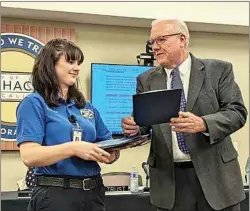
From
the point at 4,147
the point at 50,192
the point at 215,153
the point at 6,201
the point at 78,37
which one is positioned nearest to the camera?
the point at 50,192

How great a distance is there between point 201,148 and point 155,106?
32 cm

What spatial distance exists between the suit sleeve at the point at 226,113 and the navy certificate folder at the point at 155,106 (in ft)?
0.52

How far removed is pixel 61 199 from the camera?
167 cm

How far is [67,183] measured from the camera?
5.54 ft

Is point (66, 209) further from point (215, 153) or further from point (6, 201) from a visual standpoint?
point (6, 201)

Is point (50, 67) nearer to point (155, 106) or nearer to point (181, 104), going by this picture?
point (155, 106)

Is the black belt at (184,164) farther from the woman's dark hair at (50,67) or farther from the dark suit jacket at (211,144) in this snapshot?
the woman's dark hair at (50,67)

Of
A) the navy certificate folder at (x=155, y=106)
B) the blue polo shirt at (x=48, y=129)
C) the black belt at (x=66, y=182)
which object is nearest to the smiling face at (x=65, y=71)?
the blue polo shirt at (x=48, y=129)

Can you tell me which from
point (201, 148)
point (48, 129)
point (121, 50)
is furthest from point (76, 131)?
point (121, 50)

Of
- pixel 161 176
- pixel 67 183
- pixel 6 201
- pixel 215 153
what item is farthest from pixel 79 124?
pixel 6 201

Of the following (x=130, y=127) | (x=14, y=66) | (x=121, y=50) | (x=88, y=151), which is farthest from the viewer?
(x=121, y=50)

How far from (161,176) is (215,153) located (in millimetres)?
271

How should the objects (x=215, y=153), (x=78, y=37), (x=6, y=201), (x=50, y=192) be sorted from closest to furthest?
(x=50, y=192), (x=215, y=153), (x=6, y=201), (x=78, y=37)

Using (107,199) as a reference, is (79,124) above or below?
above
